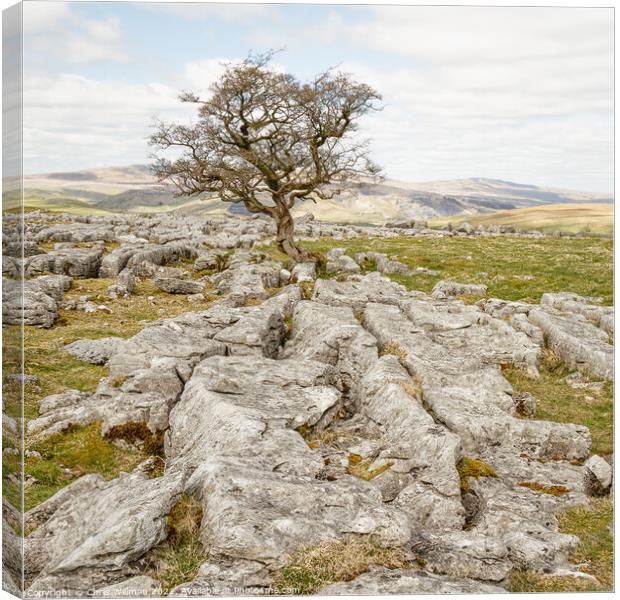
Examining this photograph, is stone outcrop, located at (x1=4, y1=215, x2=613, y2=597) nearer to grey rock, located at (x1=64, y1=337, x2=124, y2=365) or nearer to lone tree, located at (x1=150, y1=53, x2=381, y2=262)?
grey rock, located at (x1=64, y1=337, x2=124, y2=365)

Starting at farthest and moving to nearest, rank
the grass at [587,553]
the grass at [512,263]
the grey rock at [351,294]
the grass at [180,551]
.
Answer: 1. the grass at [512,263]
2. the grey rock at [351,294]
3. the grass at [587,553]
4. the grass at [180,551]

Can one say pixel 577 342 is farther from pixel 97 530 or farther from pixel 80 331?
pixel 80 331

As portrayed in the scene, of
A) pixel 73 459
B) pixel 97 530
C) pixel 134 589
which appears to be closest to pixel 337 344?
pixel 73 459

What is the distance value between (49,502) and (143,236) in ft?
173

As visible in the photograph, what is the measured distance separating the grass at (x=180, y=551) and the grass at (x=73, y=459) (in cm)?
442

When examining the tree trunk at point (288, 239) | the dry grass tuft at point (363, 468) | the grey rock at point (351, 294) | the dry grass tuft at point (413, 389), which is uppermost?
the tree trunk at point (288, 239)

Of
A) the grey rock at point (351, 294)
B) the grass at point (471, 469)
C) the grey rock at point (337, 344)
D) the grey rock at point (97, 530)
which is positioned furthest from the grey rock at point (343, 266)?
the grey rock at point (97, 530)

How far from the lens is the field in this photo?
44.4m

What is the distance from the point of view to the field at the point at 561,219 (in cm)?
4437

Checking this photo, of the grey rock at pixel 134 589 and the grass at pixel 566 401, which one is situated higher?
the grass at pixel 566 401

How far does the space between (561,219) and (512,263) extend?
32281 millimetres

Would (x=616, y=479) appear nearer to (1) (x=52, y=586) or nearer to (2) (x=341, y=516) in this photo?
(2) (x=341, y=516)

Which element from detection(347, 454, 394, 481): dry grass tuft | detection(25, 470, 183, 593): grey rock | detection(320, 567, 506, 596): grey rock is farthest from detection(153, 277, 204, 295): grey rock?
detection(320, 567, 506, 596): grey rock

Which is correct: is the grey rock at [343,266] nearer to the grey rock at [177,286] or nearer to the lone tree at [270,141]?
the lone tree at [270,141]
